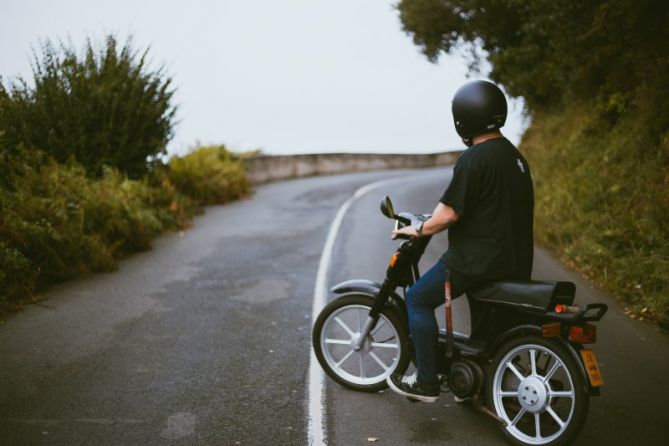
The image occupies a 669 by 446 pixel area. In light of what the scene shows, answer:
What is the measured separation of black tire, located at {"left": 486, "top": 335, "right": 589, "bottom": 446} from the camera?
4.04m

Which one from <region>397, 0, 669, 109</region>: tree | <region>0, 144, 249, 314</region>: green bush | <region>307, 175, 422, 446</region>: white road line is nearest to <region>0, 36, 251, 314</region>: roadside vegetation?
<region>0, 144, 249, 314</region>: green bush

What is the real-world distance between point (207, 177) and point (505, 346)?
14.5 metres

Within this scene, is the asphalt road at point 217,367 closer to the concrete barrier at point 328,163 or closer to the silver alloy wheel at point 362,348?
the silver alloy wheel at point 362,348

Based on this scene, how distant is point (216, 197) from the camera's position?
17.9m

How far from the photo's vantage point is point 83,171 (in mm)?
11672

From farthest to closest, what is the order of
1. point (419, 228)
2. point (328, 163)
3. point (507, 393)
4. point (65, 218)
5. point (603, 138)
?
point (328, 163), point (603, 138), point (65, 218), point (419, 228), point (507, 393)

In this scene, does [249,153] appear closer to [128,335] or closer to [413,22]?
[413,22]

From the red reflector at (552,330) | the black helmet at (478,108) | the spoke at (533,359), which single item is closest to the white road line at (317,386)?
the spoke at (533,359)

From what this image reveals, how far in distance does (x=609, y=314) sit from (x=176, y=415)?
16.6ft

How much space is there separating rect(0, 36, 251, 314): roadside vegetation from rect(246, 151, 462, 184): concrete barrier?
28.1ft

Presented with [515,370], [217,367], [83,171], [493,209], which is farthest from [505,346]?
[83,171]

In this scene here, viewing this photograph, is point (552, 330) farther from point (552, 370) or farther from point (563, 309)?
point (552, 370)

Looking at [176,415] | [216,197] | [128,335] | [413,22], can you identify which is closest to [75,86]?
[216,197]

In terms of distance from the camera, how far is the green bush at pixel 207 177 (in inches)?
655
